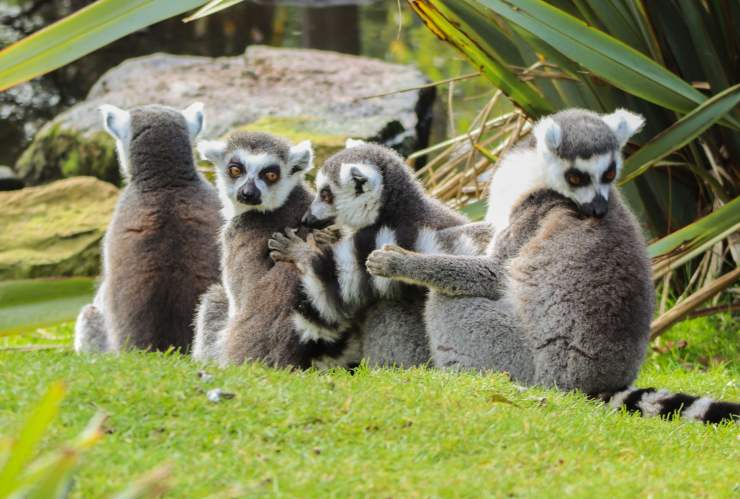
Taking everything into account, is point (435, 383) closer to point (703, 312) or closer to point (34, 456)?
point (34, 456)

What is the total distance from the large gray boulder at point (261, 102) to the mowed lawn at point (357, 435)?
5669 mm

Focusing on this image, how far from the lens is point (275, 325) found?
5902 mm

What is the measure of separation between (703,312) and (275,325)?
11.6ft

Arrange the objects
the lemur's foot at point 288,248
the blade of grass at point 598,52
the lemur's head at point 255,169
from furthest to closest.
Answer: the lemur's head at point 255,169 → the blade of grass at point 598,52 → the lemur's foot at point 288,248

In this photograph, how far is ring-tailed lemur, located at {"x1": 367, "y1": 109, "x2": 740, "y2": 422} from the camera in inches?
217

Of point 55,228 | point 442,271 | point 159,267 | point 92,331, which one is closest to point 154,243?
point 159,267

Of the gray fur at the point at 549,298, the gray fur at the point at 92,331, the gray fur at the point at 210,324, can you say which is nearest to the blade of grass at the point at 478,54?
the gray fur at the point at 549,298

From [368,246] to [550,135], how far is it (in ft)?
3.84

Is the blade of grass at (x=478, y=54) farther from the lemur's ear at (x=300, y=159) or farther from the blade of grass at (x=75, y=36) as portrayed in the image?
the blade of grass at (x=75, y=36)

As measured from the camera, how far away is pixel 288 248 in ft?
19.5

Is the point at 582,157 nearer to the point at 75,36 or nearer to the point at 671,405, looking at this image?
the point at 671,405

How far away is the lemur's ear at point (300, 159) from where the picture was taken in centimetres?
637

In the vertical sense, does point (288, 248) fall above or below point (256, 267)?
above

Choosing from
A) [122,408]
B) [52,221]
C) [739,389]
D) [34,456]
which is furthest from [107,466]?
[52,221]
